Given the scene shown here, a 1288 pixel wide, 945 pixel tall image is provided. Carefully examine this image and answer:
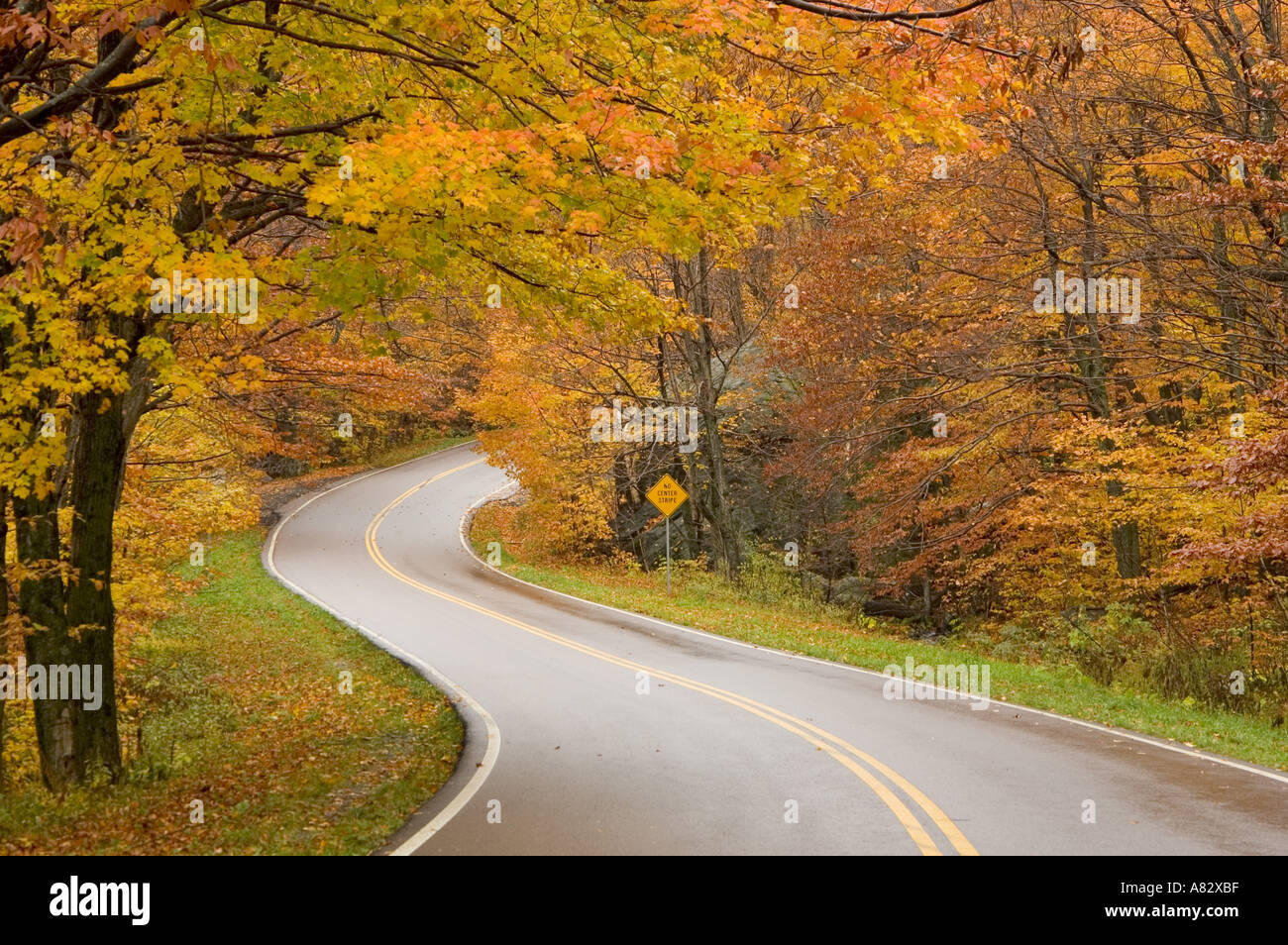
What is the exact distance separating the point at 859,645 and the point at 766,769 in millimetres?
10217

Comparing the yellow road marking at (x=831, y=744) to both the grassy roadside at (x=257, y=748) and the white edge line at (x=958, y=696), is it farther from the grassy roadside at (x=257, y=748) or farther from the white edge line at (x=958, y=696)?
the grassy roadside at (x=257, y=748)

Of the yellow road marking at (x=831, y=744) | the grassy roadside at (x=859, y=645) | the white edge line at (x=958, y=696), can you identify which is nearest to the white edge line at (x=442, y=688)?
the yellow road marking at (x=831, y=744)

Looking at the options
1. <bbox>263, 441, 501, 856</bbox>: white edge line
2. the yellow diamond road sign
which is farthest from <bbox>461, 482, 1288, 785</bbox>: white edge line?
<bbox>263, 441, 501, 856</bbox>: white edge line

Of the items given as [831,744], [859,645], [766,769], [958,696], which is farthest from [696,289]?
[766,769]

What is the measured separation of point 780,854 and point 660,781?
252cm

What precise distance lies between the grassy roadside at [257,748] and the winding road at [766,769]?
0.56 meters

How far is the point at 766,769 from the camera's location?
9.77 metres

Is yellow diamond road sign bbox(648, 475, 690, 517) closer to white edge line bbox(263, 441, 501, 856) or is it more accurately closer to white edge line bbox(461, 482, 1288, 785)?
white edge line bbox(461, 482, 1288, 785)

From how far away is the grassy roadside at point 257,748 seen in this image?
8.15 m

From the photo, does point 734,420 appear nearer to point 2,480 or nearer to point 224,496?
point 224,496

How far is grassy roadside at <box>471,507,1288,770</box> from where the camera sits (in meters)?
A: 12.4

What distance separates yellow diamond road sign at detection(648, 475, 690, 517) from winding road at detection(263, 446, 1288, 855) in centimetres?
541

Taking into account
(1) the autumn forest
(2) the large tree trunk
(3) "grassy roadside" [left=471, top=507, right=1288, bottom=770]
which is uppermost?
(1) the autumn forest

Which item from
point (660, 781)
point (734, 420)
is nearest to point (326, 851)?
point (660, 781)
